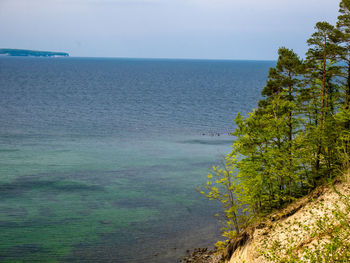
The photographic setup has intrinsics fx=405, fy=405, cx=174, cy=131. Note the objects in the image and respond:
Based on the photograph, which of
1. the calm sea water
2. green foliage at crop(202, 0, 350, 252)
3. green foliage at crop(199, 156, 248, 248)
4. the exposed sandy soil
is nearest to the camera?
the exposed sandy soil

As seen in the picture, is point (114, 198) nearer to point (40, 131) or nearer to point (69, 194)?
point (69, 194)

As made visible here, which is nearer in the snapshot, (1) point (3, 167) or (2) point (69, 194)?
(2) point (69, 194)

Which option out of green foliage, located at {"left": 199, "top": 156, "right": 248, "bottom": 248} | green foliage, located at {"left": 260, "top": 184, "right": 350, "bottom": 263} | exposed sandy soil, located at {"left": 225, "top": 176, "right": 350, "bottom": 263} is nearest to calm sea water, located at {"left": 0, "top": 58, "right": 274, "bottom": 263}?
green foliage, located at {"left": 199, "top": 156, "right": 248, "bottom": 248}

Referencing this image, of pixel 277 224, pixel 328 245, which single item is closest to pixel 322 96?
pixel 277 224

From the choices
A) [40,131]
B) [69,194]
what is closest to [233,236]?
[69,194]

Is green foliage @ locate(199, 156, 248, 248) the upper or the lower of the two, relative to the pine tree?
lower

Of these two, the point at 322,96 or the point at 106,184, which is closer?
the point at 322,96

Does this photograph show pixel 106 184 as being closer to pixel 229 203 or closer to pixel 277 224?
pixel 229 203

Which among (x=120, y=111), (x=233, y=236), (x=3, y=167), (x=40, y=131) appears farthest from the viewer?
(x=120, y=111)

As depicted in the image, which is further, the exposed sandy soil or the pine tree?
the pine tree

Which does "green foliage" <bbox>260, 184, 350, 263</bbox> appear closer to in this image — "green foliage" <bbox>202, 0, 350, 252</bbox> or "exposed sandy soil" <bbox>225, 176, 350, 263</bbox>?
"exposed sandy soil" <bbox>225, 176, 350, 263</bbox>

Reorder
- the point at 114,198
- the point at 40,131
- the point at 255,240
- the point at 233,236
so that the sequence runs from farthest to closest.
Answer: the point at 40,131 < the point at 114,198 < the point at 233,236 < the point at 255,240

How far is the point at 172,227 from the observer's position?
37.1 meters

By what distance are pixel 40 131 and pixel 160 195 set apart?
130 feet
